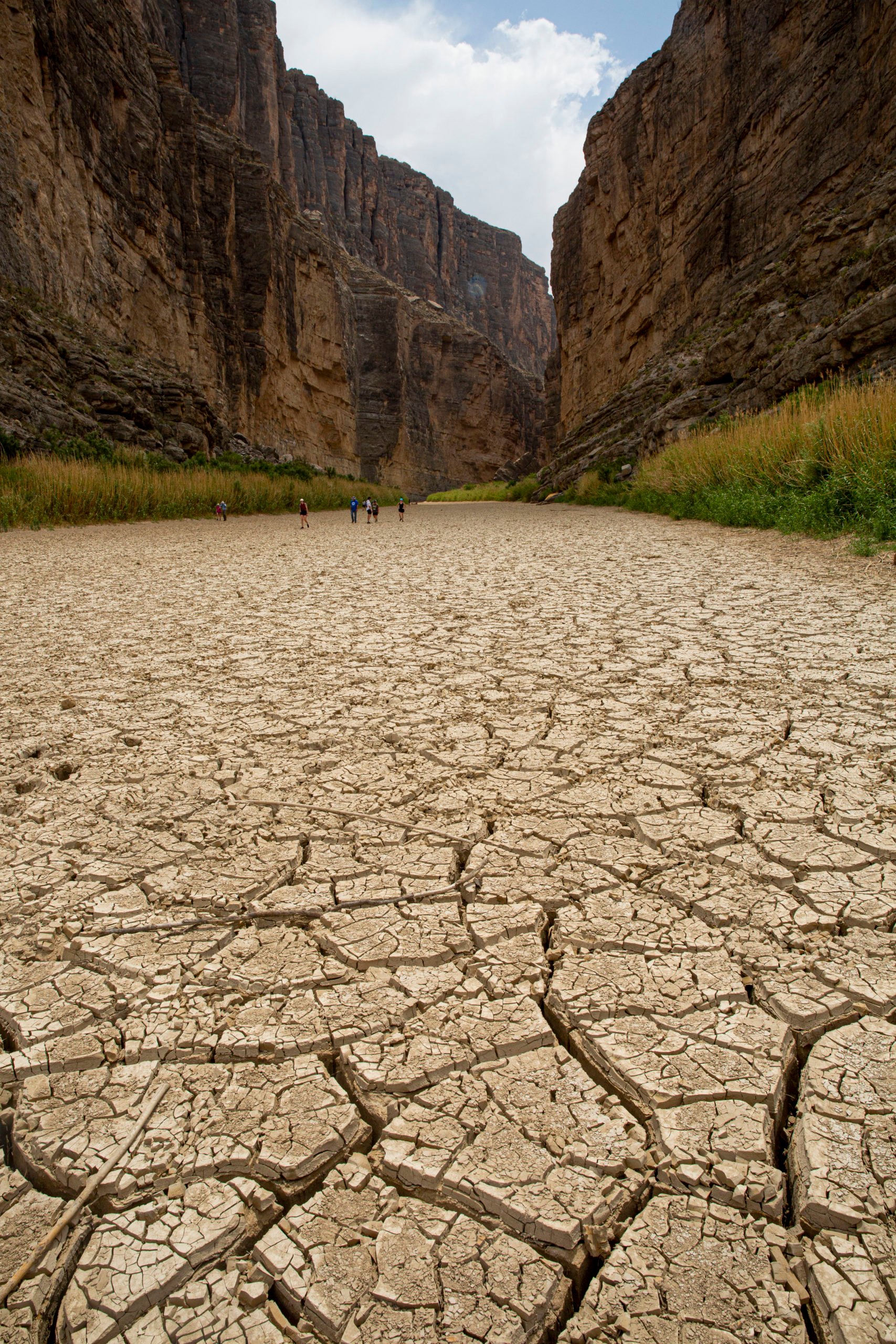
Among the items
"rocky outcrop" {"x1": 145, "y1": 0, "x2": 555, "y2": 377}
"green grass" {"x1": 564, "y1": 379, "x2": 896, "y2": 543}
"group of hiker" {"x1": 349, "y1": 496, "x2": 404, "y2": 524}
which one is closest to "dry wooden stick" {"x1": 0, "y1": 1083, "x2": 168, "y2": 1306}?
"green grass" {"x1": 564, "y1": 379, "x2": 896, "y2": 543}

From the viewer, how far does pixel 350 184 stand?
66.7 m

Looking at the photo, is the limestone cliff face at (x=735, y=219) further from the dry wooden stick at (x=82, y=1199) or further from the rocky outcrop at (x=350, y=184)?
the rocky outcrop at (x=350, y=184)

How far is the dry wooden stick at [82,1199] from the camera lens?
92 cm

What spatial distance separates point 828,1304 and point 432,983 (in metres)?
0.77

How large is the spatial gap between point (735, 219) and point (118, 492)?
20440mm

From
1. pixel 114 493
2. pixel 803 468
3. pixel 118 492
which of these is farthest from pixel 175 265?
pixel 803 468

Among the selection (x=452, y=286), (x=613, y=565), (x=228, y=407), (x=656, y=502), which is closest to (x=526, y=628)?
(x=613, y=565)

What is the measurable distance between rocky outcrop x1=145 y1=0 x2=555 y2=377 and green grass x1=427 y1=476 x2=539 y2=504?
19269mm

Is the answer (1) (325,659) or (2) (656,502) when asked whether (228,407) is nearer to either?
(2) (656,502)

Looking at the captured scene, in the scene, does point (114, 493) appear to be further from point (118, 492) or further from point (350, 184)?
point (350, 184)

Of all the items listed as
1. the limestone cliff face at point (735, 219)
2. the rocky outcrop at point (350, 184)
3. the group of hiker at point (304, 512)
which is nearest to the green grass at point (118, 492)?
the group of hiker at point (304, 512)

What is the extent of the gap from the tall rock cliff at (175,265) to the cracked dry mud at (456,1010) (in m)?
14.9

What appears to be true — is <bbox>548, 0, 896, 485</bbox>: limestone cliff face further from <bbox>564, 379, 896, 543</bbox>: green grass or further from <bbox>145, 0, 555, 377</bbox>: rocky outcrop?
Answer: <bbox>145, 0, 555, 377</bbox>: rocky outcrop

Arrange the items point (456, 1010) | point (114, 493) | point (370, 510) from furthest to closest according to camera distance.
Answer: point (370, 510) < point (114, 493) < point (456, 1010)
